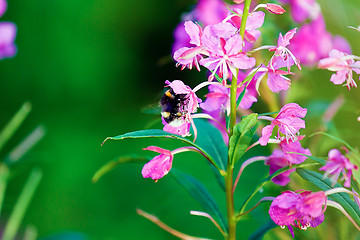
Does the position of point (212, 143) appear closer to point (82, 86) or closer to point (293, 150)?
point (293, 150)

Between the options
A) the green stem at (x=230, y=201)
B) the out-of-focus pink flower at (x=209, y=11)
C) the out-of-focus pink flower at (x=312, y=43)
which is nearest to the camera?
the green stem at (x=230, y=201)

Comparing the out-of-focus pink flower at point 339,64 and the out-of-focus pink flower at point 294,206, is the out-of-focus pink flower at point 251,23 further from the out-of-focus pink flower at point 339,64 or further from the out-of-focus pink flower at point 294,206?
the out-of-focus pink flower at point 294,206

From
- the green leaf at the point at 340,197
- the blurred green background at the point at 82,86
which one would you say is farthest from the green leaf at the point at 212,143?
the blurred green background at the point at 82,86

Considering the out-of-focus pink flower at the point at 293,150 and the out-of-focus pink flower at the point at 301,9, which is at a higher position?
the out-of-focus pink flower at the point at 293,150

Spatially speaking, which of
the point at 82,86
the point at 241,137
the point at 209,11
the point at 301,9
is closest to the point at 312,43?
the point at 301,9

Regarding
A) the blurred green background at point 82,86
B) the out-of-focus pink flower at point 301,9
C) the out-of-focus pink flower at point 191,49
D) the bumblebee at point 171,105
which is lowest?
the blurred green background at point 82,86

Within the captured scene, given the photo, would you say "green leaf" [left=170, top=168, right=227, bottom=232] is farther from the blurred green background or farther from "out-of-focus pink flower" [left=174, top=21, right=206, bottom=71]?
the blurred green background
